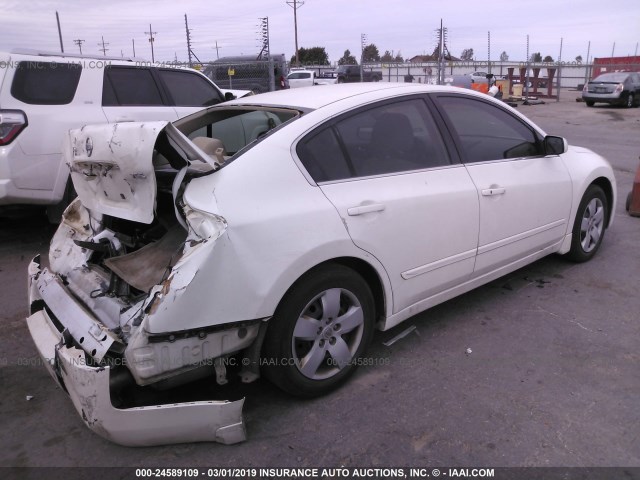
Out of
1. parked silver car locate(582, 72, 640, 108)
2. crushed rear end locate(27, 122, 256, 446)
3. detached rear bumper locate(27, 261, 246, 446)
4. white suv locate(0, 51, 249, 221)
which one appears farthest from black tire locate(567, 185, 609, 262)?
parked silver car locate(582, 72, 640, 108)

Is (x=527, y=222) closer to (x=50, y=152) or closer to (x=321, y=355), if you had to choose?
(x=321, y=355)

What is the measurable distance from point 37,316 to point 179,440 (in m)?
1.15

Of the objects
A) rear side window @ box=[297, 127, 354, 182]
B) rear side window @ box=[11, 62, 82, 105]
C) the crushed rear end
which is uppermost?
rear side window @ box=[11, 62, 82, 105]

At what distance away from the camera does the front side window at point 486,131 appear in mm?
3516

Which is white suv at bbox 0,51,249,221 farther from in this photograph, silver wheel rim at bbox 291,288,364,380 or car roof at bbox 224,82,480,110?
silver wheel rim at bbox 291,288,364,380

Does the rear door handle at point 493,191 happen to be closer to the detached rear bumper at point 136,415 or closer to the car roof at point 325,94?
the car roof at point 325,94

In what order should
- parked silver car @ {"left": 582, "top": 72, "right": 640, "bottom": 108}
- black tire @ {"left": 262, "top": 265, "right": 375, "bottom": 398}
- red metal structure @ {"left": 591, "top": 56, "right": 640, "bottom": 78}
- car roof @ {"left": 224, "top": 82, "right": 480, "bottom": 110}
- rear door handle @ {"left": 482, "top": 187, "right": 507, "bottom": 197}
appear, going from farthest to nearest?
red metal structure @ {"left": 591, "top": 56, "right": 640, "bottom": 78}
parked silver car @ {"left": 582, "top": 72, "right": 640, "bottom": 108}
rear door handle @ {"left": 482, "top": 187, "right": 507, "bottom": 197}
car roof @ {"left": 224, "top": 82, "right": 480, "bottom": 110}
black tire @ {"left": 262, "top": 265, "right": 375, "bottom": 398}

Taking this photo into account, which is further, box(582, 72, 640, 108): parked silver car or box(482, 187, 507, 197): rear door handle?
box(582, 72, 640, 108): parked silver car

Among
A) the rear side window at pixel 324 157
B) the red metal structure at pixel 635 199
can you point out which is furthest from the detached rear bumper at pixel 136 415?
the red metal structure at pixel 635 199

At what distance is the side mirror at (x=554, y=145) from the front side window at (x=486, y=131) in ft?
0.19

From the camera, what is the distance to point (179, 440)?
240 centimetres

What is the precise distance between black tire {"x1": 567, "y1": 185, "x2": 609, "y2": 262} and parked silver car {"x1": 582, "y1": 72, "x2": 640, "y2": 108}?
1976 centimetres

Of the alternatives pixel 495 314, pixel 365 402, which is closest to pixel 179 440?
pixel 365 402

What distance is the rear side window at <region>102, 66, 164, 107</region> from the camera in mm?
5742
